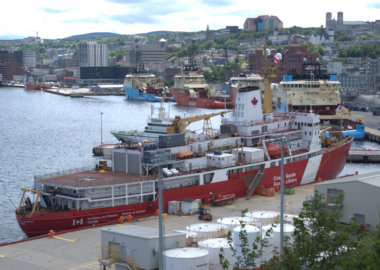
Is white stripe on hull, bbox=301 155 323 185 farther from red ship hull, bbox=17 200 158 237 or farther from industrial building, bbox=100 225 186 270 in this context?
industrial building, bbox=100 225 186 270

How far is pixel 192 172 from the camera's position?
39.9 meters

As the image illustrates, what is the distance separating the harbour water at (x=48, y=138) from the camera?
5016 cm

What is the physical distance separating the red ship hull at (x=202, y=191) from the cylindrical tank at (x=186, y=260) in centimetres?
1124

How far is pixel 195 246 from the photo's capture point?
26.5m

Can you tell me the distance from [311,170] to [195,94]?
91.3 meters

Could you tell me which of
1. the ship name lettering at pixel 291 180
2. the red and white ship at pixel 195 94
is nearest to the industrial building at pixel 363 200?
the ship name lettering at pixel 291 180

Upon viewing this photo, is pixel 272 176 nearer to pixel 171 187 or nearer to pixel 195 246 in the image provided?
pixel 171 187

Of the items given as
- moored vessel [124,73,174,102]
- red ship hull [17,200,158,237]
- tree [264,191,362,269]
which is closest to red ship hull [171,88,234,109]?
moored vessel [124,73,174,102]

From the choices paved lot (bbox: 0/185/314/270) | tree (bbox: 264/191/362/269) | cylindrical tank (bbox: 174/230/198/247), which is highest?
tree (bbox: 264/191/362/269)

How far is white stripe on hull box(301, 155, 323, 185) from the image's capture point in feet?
157

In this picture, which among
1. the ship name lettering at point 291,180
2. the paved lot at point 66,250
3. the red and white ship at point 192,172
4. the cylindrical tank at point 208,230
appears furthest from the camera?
the ship name lettering at point 291,180

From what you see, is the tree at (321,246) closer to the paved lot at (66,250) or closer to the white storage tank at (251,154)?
the paved lot at (66,250)

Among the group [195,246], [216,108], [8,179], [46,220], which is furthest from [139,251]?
[216,108]

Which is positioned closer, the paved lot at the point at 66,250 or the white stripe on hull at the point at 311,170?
the paved lot at the point at 66,250
